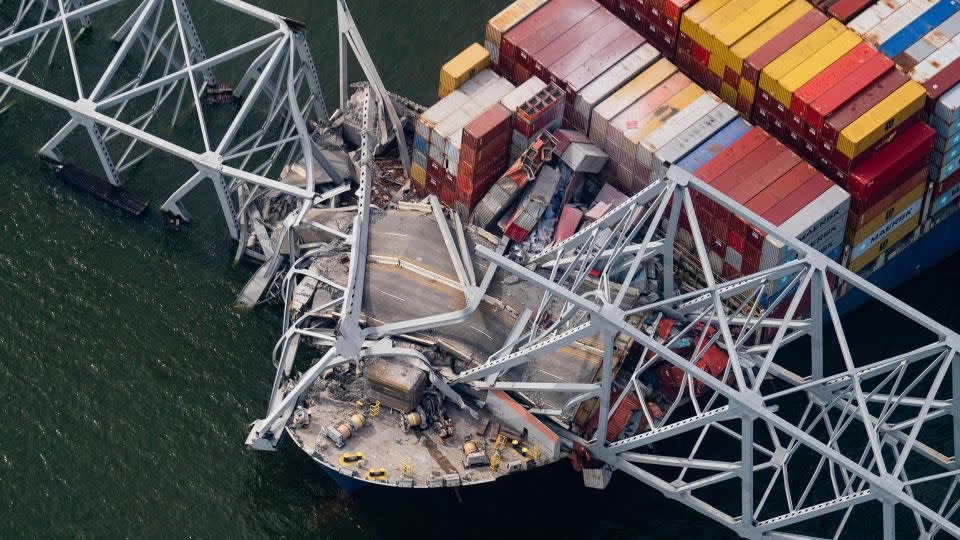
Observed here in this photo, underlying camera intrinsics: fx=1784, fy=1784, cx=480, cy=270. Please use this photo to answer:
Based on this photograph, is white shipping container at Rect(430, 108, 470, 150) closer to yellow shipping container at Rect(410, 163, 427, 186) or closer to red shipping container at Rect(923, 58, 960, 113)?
yellow shipping container at Rect(410, 163, 427, 186)

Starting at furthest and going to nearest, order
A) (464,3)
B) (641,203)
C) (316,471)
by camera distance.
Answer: (464,3) < (316,471) < (641,203)

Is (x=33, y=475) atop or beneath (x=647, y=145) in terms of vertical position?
beneath

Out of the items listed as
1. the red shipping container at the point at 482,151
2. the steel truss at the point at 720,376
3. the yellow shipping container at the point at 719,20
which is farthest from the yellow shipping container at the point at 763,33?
the red shipping container at the point at 482,151

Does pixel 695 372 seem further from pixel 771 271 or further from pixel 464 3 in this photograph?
pixel 464 3

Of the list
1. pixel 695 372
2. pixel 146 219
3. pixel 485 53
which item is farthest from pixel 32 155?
pixel 695 372

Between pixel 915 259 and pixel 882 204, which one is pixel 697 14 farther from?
pixel 915 259

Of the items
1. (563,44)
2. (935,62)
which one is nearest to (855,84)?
(935,62)
